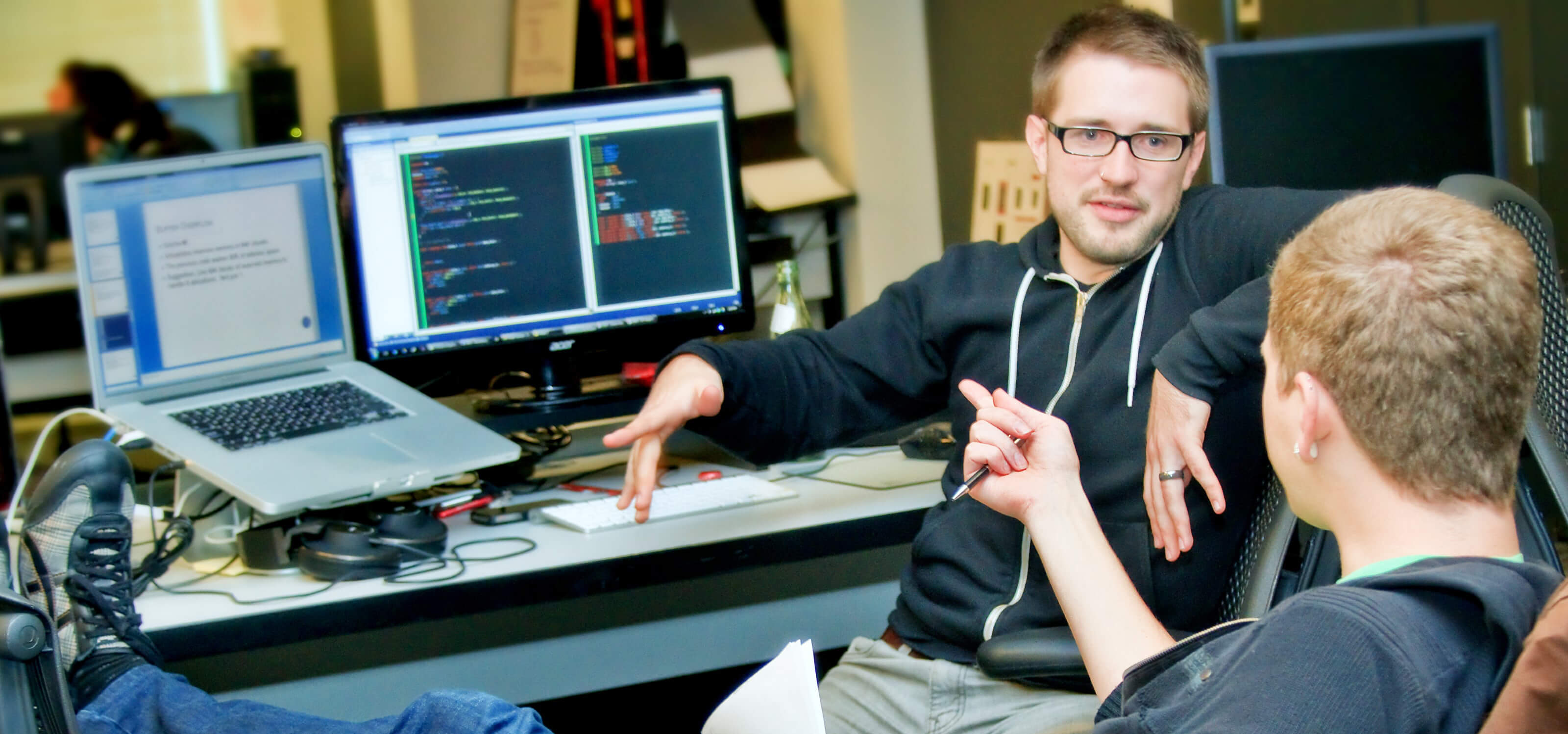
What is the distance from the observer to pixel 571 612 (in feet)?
5.85

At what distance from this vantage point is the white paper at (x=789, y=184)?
2754 millimetres

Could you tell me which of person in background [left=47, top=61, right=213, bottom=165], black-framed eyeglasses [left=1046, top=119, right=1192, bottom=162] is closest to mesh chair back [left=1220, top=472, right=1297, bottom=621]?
black-framed eyeglasses [left=1046, top=119, right=1192, bottom=162]

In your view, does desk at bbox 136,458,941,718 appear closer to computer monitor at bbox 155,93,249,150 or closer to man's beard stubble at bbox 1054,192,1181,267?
man's beard stubble at bbox 1054,192,1181,267

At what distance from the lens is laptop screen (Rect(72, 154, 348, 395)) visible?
1.70 meters

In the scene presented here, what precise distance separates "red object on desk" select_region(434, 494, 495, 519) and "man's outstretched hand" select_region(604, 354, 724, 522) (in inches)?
14.9

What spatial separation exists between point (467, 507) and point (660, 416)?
46 centimetres

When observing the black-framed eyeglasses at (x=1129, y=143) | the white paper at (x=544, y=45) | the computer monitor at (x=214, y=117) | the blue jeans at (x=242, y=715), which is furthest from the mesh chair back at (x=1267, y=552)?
the computer monitor at (x=214, y=117)

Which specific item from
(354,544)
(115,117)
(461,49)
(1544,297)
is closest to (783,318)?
(354,544)

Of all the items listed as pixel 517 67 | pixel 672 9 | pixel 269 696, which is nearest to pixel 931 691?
pixel 269 696

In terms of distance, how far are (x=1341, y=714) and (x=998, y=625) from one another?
621 mm

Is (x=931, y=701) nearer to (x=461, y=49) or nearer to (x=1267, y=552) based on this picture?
(x=1267, y=552)

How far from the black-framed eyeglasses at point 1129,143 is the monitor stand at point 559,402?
28.8 inches

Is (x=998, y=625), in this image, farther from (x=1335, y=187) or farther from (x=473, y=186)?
(x=473, y=186)

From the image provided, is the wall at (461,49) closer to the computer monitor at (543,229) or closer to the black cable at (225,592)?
the computer monitor at (543,229)
